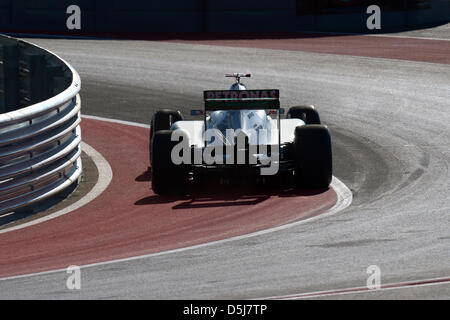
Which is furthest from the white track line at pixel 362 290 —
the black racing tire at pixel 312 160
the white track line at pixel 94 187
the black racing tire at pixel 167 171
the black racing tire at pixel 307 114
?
the black racing tire at pixel 307 114

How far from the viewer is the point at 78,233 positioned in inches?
493

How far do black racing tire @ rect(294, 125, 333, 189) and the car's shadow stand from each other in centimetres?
15

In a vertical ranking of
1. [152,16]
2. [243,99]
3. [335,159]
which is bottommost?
[335,159]

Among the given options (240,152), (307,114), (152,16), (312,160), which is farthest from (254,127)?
(152,16)

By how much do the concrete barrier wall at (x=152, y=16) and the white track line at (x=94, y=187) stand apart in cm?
1671

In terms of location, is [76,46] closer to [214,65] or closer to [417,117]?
[214,65]

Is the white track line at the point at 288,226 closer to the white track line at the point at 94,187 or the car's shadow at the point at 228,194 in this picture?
the car's shadow at the point at 228,194

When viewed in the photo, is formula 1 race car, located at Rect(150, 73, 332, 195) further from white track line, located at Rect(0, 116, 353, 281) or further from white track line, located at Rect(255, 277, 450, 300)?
white track line, located at Rect(255, 277, 450, 300)

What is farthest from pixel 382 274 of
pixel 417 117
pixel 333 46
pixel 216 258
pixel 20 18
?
pixel 20 18

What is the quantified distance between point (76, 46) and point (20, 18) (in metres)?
4.41

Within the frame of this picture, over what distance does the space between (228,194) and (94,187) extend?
2193 mm

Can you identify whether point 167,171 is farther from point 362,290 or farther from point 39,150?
point 362,290

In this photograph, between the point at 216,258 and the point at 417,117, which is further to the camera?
the point at 417,117

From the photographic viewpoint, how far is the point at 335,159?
16969 mm
